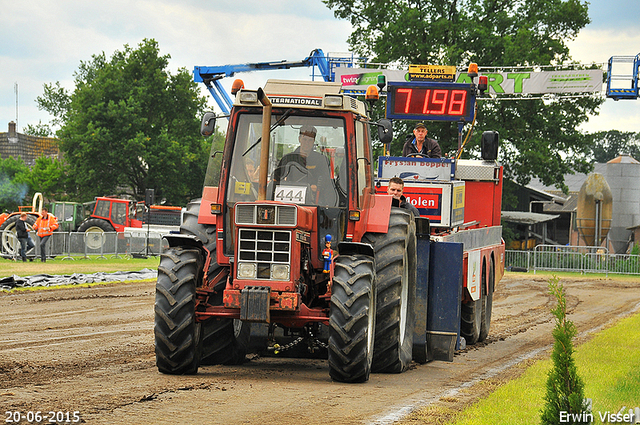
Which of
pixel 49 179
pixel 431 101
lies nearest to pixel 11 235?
pixel 431 101

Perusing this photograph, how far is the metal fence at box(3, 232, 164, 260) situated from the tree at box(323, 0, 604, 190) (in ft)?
43.9

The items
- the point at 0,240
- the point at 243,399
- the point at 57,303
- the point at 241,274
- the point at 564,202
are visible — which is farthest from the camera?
the point at 564,202

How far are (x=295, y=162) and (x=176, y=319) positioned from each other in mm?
2151

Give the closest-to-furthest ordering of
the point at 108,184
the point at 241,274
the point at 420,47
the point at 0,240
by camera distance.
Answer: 1. the point at 241,274
2. the point at 0,240
3. the point at 420,47
4. the point at 108,184

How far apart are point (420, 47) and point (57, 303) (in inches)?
1201

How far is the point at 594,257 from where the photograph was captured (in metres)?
35.4

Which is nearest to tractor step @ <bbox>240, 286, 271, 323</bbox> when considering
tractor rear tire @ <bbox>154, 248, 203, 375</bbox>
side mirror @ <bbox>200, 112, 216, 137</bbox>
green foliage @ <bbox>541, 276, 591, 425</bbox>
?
tractor rear tire @ <bbox>154, 248, 203, 375</bbox>

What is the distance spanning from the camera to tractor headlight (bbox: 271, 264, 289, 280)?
7.92 m

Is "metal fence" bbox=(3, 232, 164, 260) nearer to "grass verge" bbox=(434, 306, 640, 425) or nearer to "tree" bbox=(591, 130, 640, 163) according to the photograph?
"grass verge" bbox=(434, 306, 640, 425)

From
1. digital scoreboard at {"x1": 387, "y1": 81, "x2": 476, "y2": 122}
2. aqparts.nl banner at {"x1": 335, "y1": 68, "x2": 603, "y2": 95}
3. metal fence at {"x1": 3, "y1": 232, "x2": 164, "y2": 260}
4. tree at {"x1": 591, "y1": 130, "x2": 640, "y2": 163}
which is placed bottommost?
metal fence at {"x1": 3, "y1": 232, "x2": 164, "y2": 260}

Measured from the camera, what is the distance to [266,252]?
7941 mm

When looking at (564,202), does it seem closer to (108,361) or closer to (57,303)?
(57,303)

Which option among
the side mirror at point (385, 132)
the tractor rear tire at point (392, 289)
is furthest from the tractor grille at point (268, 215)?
the side mirror at point (385, 132)

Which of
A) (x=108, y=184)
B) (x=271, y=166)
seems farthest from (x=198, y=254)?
(x=108, y=184)
